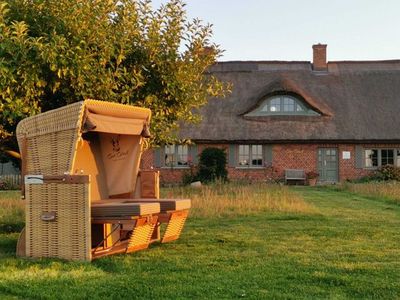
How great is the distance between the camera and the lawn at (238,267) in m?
5.50

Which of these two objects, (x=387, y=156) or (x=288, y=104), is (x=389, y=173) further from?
(x=288, y=104)

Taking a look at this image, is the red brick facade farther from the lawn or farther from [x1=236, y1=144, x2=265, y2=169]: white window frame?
the lawn

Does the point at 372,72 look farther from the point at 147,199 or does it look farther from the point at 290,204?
the point at 147,199

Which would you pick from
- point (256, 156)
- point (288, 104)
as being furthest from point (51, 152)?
point (288, 104)

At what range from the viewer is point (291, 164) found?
29.3 m

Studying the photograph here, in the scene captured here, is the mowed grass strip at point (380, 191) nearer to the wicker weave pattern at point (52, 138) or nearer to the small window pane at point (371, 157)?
the small window pane at point (371, 157)

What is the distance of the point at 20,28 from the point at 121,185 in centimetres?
285

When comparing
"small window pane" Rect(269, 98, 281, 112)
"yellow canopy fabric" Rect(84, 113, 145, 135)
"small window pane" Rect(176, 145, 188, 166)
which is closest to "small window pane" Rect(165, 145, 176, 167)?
"small window pane" Rect(176, 145, 188, 166)

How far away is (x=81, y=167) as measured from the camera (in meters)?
8.73

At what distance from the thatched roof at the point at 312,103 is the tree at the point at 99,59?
18860mm

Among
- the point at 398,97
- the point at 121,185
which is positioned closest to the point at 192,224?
the point at 121,185

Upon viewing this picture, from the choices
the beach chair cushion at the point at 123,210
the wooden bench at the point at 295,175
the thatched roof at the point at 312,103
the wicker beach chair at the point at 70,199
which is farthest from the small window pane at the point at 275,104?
the beach chair cushion at the point at 123,210

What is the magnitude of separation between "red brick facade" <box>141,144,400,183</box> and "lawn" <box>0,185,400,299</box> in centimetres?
1851

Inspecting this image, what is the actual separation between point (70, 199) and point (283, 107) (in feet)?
80.2
